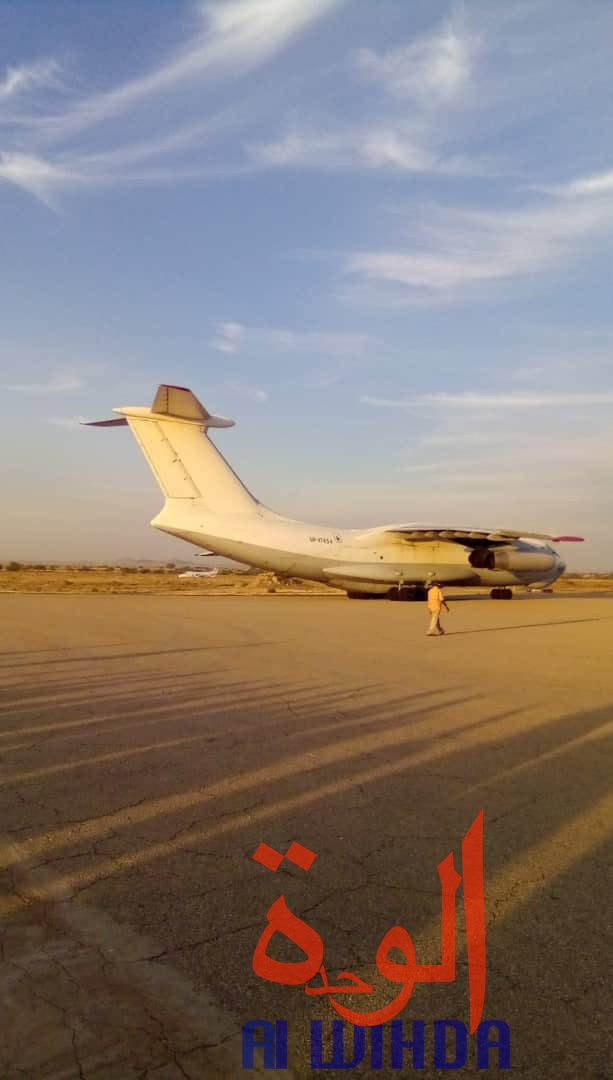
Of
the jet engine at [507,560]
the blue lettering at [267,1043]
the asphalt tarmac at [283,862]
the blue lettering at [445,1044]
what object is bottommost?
the blue lettering at [445,1044]

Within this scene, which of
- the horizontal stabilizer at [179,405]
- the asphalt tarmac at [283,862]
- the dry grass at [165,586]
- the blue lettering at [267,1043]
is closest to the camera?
the blue lettering at [267,1043]

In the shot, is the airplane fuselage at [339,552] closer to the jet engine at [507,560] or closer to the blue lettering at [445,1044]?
the jet engine at [507,560]

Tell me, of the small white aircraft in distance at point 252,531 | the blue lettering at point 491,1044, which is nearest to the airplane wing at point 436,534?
the small white aircraft in distance at point 252,531

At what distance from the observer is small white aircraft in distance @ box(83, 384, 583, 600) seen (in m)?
26.4

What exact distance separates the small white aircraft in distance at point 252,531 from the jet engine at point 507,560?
487 millimetres

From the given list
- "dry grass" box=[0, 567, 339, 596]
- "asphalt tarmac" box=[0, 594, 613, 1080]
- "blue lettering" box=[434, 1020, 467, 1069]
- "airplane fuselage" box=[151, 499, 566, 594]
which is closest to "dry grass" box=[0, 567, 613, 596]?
"dry grass" box=[0, 567, 339, 596]

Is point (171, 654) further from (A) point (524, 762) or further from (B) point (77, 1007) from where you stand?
(B) point (77, 1007)

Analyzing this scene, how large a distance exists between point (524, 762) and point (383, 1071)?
3750mm

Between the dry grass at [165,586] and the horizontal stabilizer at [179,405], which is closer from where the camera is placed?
the horizontal stabilizer at [179,405]

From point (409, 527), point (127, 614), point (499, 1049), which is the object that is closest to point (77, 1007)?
point (499, 1049)

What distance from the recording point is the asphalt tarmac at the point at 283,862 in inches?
101

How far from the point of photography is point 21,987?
8.96ft

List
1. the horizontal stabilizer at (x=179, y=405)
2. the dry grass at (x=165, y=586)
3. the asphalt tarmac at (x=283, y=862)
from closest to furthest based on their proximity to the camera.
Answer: the asphalt tarmac at (x=283, y=862), the horizontal stabilizer at (x=179, y=405), the dry grass at (x=165, y=586)

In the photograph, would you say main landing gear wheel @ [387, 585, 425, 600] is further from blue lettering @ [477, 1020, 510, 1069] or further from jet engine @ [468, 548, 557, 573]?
blue lettering @ [477, 1020, 510, 1069]
